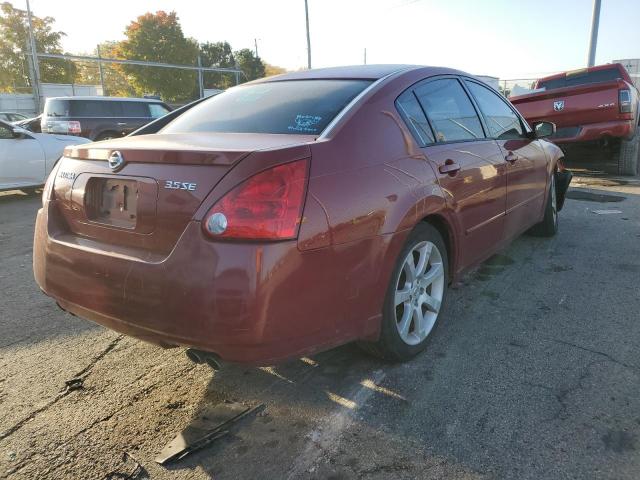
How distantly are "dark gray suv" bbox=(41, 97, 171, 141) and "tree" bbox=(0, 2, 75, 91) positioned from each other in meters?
38.5

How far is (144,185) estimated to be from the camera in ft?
7.34

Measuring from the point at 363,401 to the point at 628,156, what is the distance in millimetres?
9273

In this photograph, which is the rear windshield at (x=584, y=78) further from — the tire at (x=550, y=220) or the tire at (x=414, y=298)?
the tire at (x=414, y=298)

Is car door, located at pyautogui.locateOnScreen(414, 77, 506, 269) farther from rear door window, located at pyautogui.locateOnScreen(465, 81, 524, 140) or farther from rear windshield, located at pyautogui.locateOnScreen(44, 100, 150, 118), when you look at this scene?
rear windshield, located at pyautogui.locateOnScreen(44, 100, 150, 118)

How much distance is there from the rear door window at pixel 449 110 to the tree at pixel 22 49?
169ft

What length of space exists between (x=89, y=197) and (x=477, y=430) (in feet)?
6.94

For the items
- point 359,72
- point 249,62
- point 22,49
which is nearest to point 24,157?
point 359,72

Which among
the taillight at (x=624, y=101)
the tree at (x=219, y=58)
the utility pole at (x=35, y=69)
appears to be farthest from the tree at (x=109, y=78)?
the taillight at (x=624, y=101)

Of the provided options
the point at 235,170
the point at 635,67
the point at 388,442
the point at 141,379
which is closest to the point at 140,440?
the point at 141,379

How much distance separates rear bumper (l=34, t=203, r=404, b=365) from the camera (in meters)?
1.99

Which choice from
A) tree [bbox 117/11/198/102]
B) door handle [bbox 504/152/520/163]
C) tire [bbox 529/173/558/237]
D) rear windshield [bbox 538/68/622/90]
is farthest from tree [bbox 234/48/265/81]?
door handle [bbox 504/152/520/163]

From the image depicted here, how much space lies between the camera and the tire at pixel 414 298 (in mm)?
2639

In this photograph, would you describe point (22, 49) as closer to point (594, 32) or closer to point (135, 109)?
point (135, 109)

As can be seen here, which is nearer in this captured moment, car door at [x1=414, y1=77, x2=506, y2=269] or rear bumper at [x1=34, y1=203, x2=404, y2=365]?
rear bumper at [x1=34, y1=203, x2=404, y2=365]
